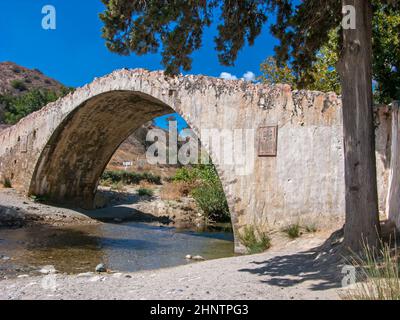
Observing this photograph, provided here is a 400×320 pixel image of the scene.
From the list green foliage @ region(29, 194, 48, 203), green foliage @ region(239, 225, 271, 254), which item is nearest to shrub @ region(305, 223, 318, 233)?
green foliage @ region(239, 225, 271, 254)

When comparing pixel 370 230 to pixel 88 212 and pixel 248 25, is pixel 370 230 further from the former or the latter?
pixel 88 212

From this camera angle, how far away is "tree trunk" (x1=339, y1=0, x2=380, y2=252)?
196 inches

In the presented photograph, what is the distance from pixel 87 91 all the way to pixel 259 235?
7.62m

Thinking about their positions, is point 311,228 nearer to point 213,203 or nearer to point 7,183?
point 213,203

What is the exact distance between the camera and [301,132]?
26.2 feet

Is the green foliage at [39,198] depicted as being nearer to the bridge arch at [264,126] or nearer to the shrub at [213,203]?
the bridge arch at [264,126]

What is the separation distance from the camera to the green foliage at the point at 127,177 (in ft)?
84.9

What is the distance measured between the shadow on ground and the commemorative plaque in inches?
93.0

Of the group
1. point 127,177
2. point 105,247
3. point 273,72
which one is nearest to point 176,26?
point 105,247

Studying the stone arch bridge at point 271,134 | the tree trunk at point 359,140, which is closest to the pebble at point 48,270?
the stone arch bridge at point 271,134

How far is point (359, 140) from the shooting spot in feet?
16.4

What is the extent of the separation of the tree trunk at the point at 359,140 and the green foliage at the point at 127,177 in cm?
2124
